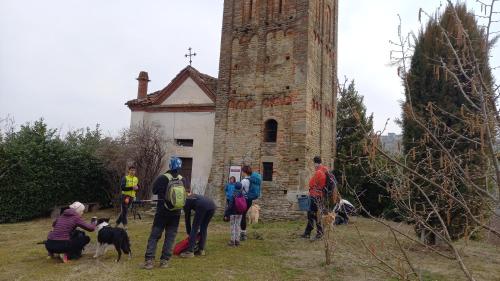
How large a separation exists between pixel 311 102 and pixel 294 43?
258 centimetres

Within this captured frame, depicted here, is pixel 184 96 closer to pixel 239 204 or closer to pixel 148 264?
pixel 239 204

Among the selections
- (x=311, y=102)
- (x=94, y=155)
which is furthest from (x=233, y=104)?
(x=94, y=155)

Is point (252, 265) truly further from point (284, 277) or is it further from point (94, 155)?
point (94, 155)

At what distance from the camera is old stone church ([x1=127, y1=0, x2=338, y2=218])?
14750mm

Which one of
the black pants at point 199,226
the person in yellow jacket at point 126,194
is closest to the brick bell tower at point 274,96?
the person in yellow jacket at point 126,194

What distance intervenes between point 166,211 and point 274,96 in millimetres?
9735

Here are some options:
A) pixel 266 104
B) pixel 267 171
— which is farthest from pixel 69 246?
pixel 266 104

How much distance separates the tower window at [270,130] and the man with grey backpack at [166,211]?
29.4 feet

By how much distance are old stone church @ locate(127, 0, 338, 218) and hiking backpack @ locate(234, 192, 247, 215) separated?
20.4 feet

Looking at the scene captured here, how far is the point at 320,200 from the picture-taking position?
7.39m

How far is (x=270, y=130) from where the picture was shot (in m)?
15.6

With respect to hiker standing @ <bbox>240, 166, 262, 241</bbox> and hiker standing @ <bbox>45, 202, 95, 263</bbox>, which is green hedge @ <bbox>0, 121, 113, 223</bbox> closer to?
hiker standing @ <bbox>45, 202, 95, 263</bbox>

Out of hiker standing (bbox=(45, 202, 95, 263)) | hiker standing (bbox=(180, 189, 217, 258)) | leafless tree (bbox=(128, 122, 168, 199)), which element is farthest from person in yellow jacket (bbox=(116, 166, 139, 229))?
leafless tree (bbox=(128, 122, 168, 199))

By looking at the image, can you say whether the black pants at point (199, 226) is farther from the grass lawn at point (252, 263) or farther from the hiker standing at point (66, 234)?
the hiker standing at point (66, 234)
